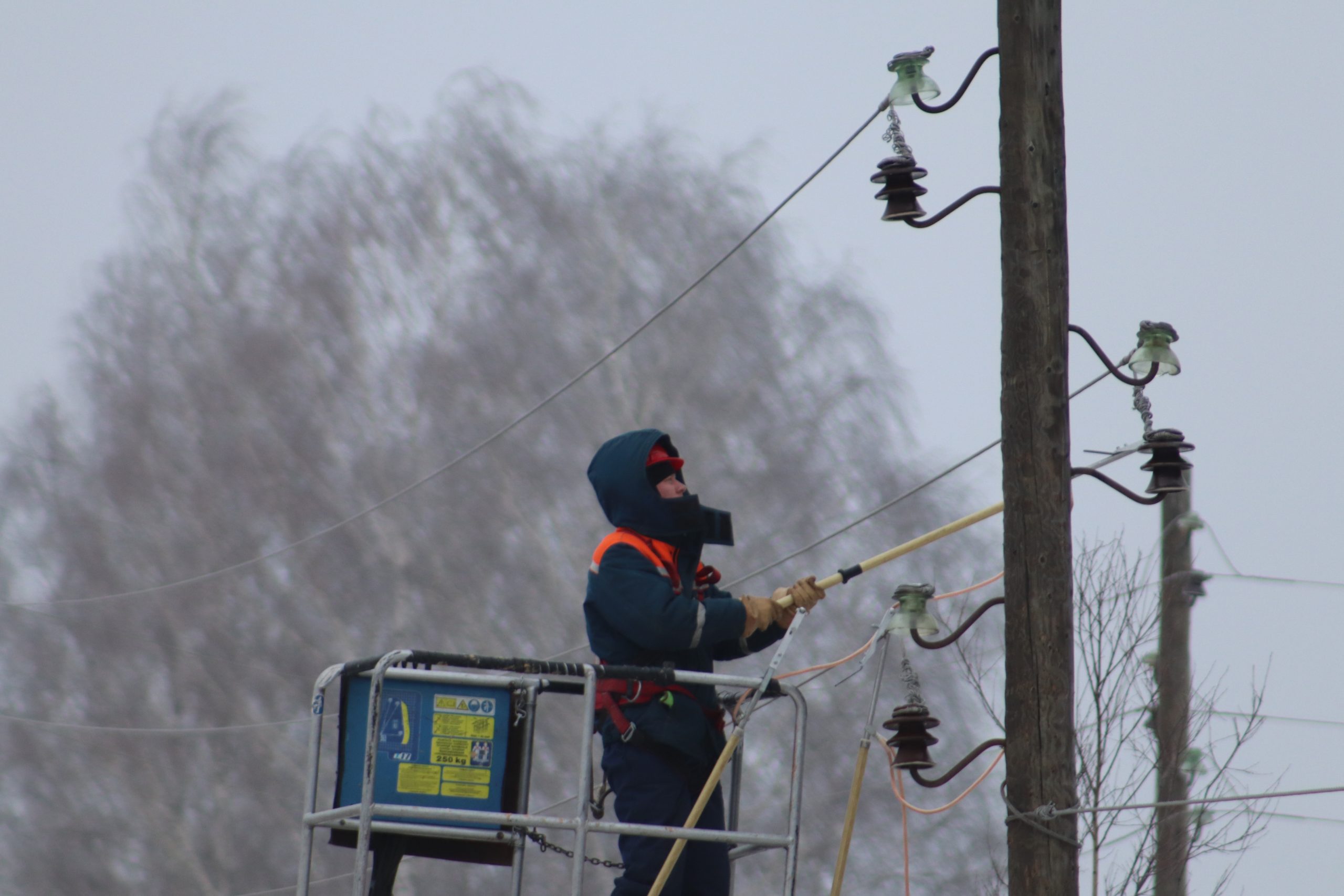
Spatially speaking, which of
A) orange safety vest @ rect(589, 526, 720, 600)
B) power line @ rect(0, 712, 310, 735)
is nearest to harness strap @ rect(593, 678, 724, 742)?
orange safety vest @ rect(589, 526, 720, 600)

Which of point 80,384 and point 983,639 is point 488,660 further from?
point 80,384

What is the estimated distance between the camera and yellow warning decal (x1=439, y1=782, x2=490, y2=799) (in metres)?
5.37

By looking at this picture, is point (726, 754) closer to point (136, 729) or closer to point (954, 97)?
point (954, 97)

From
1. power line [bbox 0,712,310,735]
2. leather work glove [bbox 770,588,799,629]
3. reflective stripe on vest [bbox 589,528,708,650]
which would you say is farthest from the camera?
power line [bbox 0,712,310,735]

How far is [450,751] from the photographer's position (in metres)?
5.40

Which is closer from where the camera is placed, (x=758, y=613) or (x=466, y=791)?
(x=466, y=791)

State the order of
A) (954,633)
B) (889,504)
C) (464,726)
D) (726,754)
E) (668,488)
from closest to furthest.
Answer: (726,754)
(464,726)
(668,488)
(954,633)
(889,504)

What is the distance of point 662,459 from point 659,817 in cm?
126

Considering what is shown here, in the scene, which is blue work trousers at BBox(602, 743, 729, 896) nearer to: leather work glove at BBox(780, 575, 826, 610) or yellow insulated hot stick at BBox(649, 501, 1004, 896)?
yellow insulated hot stick at BBox(649, 501, 1004, 896)

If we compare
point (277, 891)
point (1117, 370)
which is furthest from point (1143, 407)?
point (277, 891)

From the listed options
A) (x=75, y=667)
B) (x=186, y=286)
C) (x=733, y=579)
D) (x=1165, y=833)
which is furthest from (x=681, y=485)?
(x=186, y=286)

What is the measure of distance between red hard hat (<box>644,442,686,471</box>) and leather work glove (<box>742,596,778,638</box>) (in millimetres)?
541

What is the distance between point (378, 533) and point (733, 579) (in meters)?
4.50

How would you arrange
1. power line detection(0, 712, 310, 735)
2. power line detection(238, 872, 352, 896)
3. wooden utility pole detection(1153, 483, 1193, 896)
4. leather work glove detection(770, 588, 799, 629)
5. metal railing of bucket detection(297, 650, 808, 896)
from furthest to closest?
power line detection(0, 712, 310, 735)
power line detection(238, 872, 352, 896)
wooden utility pole detection(1153, 483, 1193, 896)
leather work glove detection(770, 588, 799, 629)
metal railing of bucket detection(297, 650, 808, 896)
